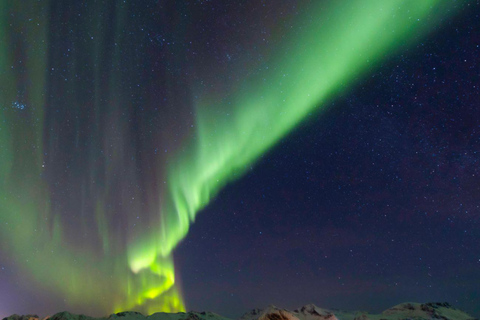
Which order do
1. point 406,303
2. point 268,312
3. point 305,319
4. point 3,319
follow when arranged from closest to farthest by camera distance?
point 268,312 < point 305,319 < point 3,319 < point 406,303

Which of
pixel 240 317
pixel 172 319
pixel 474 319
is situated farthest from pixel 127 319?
pixel 474 319

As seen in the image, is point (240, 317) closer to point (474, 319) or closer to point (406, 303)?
point (406, 303)

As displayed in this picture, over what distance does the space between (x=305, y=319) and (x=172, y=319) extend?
95.6 ft

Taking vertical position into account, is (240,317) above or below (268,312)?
below

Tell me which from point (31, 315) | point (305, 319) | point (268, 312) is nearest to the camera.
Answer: point (268, 312)

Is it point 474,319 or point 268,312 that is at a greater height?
point 268,312

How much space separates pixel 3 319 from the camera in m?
58.5

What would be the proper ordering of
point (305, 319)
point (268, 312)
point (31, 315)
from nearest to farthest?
point (268, 312) < point (305, 319) < point (31, 315)

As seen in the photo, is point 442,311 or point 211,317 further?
point 211,317

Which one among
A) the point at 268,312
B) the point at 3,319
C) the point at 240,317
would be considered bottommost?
the point at 240,317

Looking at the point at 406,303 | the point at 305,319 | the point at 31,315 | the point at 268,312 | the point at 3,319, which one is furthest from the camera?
the point at 406,303

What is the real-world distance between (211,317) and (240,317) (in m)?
17.8

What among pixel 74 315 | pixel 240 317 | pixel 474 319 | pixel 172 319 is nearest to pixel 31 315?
pixel 74 315

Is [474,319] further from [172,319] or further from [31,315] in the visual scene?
[31,315]
